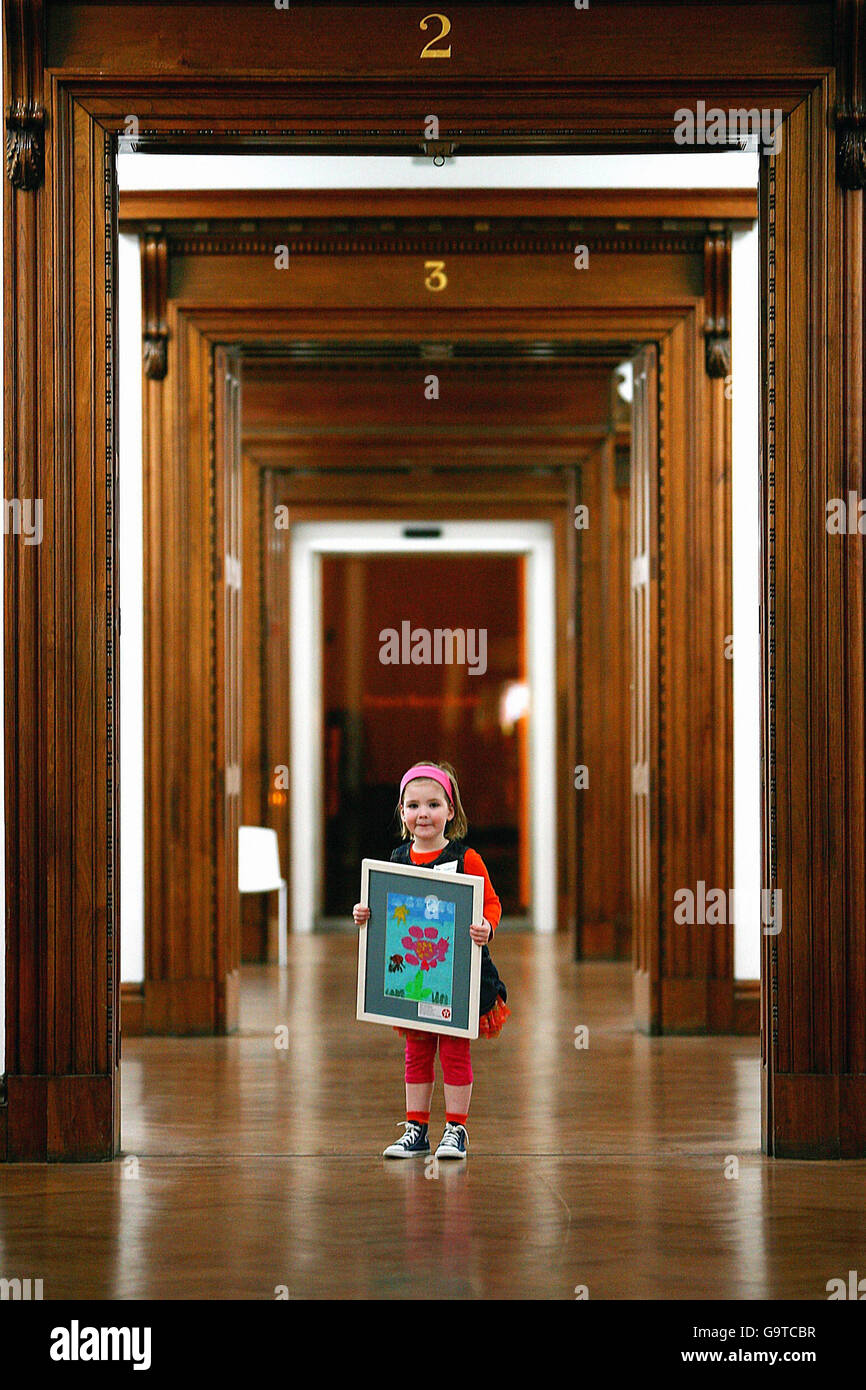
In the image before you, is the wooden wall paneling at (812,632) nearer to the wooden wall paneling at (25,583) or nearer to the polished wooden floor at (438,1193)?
the polished wooden floor at (438,1193)

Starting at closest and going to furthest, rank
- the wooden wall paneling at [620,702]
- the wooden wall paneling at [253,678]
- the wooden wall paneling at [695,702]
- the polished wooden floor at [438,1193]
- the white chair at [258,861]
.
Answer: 1. the polished wooden floor at [438,1193]
2. the wooden wall paneling at [695,702]
3. the white chair at [258,861]
4. the wooden wall paneling at [253,678]
5. the wooden wall paneling at [620,702]

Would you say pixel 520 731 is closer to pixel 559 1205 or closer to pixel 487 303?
pixel 487 303

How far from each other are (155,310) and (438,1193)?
4.92m

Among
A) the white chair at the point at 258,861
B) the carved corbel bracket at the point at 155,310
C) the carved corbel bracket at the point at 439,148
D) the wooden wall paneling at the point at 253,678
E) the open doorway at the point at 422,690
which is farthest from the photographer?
the open doorway at the point at 422,690

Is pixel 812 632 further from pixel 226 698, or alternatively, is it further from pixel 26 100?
pixel 226 698

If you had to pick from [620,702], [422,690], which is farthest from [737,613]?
[422,690]

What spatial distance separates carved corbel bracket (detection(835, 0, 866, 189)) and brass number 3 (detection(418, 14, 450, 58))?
4.11 ft

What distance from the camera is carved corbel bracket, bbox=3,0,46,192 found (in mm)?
5082

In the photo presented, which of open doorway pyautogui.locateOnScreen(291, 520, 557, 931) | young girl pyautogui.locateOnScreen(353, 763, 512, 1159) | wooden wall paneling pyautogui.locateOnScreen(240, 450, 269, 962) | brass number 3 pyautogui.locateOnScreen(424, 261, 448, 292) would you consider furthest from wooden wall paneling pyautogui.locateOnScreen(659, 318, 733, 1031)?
open doorway pyautogui.locateOnScreen(291, 520, 557, 931)

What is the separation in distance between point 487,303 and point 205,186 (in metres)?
1.48

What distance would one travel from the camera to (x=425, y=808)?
5.05 meters

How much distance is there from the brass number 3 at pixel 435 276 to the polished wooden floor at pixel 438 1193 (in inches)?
147

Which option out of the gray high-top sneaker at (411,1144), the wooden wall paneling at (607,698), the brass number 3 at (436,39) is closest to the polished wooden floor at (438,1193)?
the gray high-top sneaker at (411,1144)

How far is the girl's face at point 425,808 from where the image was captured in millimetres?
5059
